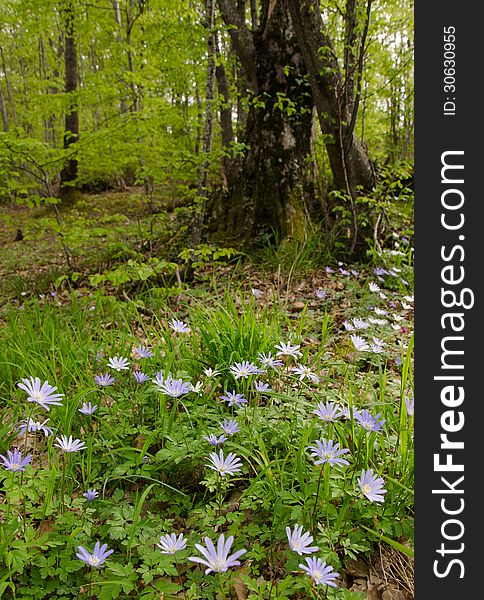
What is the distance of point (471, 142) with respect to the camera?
4.44 ft

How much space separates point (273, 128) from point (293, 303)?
86.0 inches

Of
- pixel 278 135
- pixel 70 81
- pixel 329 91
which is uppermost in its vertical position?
pixel 70 81

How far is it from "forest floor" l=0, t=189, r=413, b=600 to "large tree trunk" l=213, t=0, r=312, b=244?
21.3 inches

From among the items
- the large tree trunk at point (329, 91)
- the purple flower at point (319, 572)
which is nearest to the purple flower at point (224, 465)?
the purple flower at point (319, 572)

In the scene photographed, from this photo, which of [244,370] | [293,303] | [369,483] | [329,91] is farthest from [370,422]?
[329,91]

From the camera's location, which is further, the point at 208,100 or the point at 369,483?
the point at 208,100

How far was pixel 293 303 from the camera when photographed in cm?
309

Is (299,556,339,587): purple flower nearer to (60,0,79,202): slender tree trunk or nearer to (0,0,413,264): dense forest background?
(0,0,413,264): dense forest background

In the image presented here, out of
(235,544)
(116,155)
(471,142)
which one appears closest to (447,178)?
(471,142)

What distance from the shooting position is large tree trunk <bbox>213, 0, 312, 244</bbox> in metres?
4.20

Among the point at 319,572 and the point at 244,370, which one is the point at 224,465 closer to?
the point at 319,572

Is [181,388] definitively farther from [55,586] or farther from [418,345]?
[418,345]

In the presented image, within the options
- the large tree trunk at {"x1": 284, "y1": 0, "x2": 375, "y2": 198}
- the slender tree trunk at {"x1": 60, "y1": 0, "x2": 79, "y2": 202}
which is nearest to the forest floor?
the large tree trunk at {"x1": 284, "y1": 0, "x2": 375, "y2": 198}

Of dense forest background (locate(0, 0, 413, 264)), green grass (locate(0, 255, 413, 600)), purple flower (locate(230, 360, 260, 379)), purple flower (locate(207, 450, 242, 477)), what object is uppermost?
dense forest background (locate(0, 0, 413, 264))
